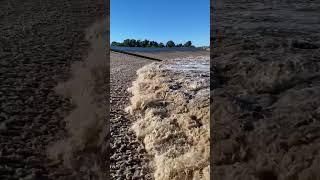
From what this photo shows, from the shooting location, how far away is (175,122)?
149 inches

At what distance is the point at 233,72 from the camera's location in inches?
156

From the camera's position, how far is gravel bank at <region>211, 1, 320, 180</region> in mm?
2574

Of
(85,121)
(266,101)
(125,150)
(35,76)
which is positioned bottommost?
(125,150)

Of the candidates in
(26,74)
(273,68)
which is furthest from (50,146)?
(26,74)

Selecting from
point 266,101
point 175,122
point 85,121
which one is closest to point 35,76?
point 85,121

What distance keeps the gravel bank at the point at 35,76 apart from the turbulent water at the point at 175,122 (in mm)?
698

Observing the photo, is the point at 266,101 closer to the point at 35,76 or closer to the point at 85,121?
the point at 85,121

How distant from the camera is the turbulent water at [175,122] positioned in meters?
3.04

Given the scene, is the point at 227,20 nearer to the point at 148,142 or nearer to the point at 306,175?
the point at 148,142

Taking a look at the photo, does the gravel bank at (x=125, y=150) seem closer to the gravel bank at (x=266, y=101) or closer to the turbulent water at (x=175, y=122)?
the turbulent water at (x=175, y=122)

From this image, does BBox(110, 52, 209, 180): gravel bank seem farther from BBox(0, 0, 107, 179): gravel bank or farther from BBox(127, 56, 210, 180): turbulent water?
BBox(0, 0, 107, 179): gravel bank

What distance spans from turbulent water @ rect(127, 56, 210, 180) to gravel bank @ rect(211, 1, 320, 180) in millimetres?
219

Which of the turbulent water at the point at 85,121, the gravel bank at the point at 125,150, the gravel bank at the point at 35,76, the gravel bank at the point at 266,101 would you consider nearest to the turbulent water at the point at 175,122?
the gravel bank at the point at 125,150

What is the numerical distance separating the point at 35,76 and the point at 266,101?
3.41m
